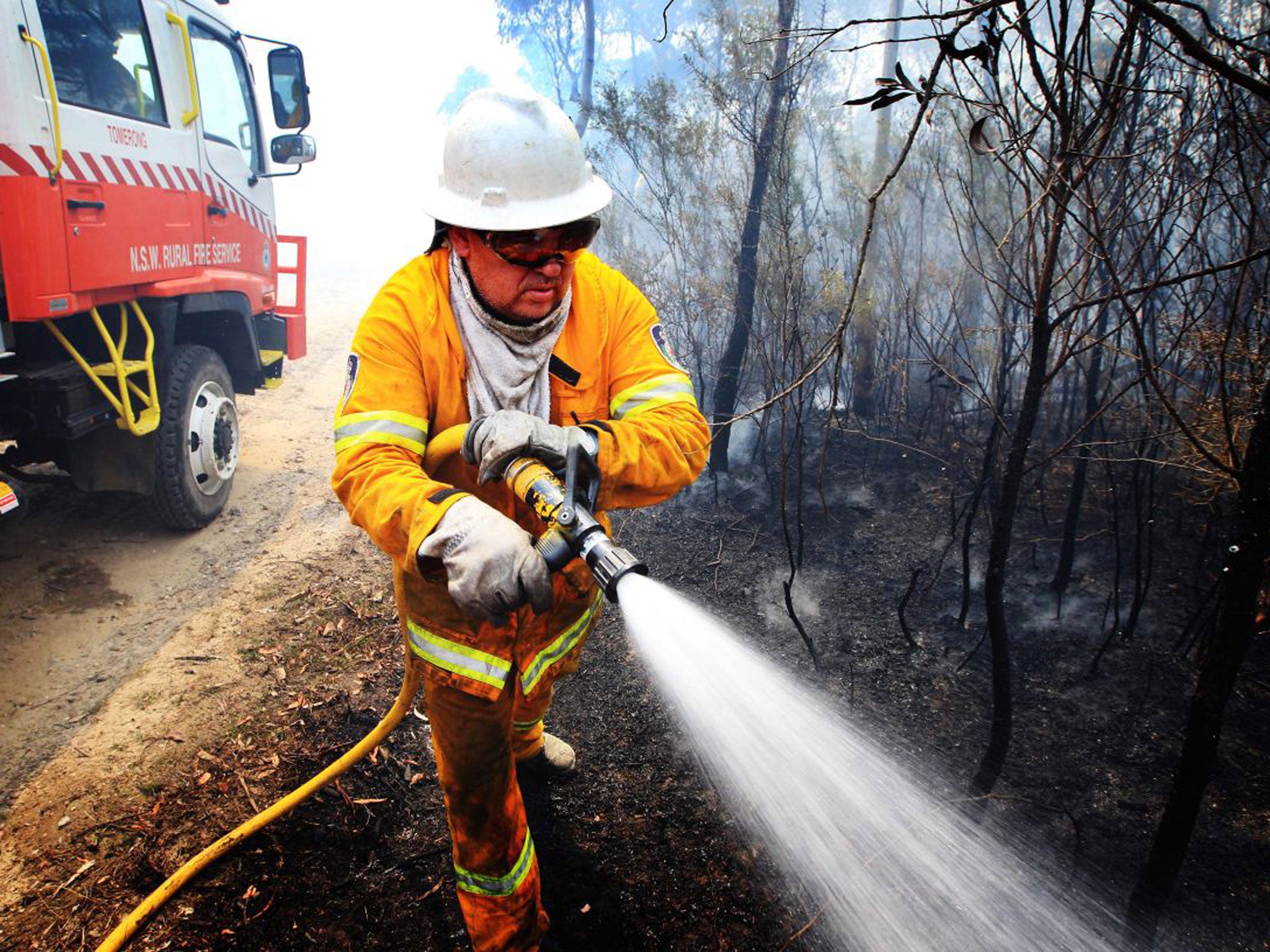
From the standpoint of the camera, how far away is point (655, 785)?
3.19 meters

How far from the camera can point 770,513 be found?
5.91 m

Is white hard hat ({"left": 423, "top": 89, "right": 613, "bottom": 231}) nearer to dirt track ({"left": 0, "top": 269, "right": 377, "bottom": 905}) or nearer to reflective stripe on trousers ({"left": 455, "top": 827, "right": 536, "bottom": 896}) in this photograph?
reflective stripe on trousers ({"left": 455, "top": 827, "right": 536, "bottom": 896})

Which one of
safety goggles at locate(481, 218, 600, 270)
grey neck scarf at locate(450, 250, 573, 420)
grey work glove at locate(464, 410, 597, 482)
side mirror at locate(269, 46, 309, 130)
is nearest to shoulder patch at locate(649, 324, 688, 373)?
grey neck scarf at locate(450, 250, 573, 420)

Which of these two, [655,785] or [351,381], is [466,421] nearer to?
[351,381]

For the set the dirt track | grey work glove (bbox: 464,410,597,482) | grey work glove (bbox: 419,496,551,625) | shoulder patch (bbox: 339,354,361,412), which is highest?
shoulder patch (bbox: 339,354,361,412)

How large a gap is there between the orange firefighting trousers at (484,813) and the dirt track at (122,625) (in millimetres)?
1596

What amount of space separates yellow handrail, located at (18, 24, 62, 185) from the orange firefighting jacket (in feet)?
9.06

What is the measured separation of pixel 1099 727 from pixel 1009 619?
1.00 meters

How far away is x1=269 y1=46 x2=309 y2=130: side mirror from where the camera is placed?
5684 mm

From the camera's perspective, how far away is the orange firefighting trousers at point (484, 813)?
2193 millimetres

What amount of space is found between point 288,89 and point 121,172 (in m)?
2.02

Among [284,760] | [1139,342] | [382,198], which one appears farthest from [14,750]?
[382,198]

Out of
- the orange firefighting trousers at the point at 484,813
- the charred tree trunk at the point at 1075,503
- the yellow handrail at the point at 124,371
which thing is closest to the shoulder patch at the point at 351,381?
the orange firefighting trousers at the point at 484,813

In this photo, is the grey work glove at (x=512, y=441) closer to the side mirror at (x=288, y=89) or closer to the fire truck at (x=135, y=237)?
the fire truck at (x=135, y=237)
